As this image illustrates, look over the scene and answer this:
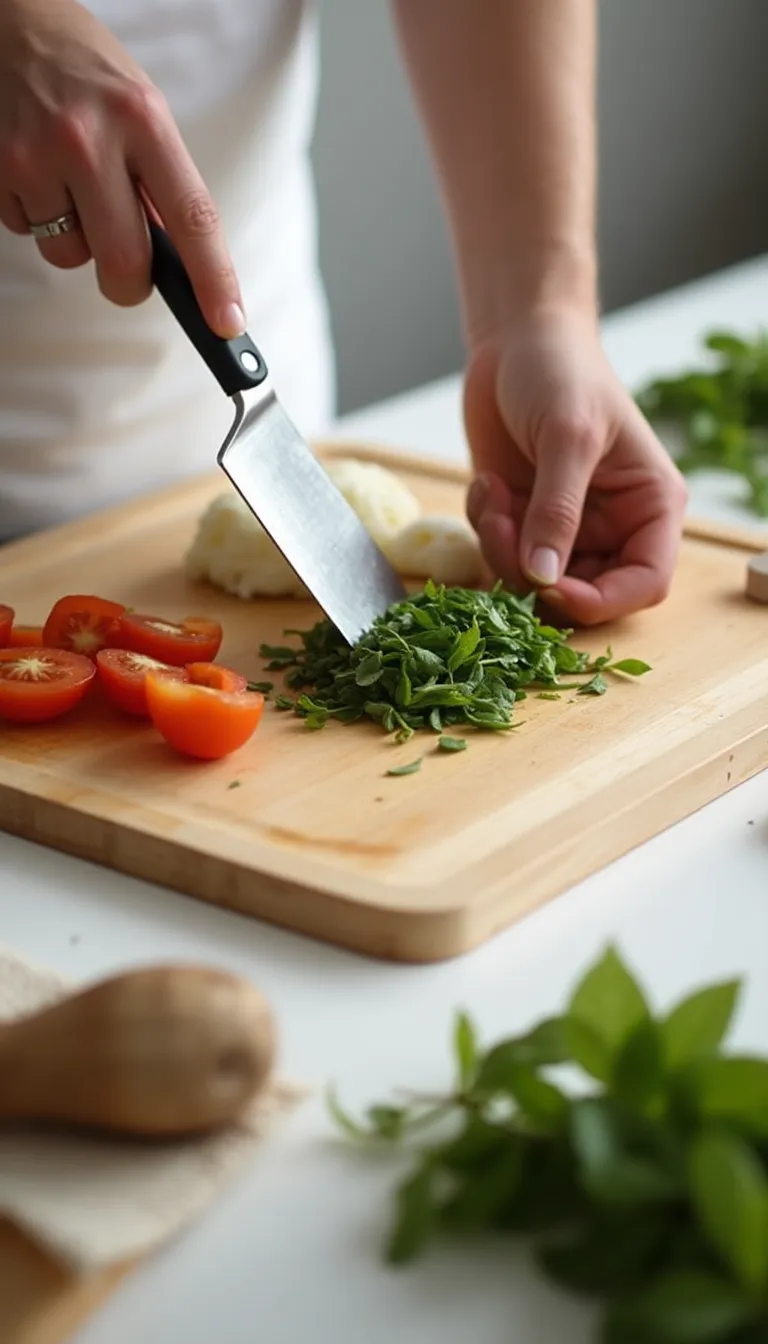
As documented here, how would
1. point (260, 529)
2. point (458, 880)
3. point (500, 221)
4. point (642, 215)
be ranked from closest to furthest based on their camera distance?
point (458, 880) → point (260, 529) → point (500, 221) → point (642, 215)

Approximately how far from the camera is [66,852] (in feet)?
4.14

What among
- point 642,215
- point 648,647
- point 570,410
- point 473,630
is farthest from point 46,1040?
point 642,215

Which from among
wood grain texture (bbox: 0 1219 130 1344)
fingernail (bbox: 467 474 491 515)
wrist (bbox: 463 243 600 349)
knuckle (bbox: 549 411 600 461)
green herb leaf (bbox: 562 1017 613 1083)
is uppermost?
wrist (bbox: 463 243 600 349)

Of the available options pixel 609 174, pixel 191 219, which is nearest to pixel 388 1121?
pixel 191 219

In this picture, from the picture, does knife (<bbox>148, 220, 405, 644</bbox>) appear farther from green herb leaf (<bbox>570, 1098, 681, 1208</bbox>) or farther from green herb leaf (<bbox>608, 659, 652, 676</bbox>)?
green herb leaf (<bbox>570, 1098, 681, 1208</bbox>)

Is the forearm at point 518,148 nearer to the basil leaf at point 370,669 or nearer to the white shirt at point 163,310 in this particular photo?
the white shirt at point 163,310

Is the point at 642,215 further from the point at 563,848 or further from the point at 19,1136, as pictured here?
the point at 19,1136

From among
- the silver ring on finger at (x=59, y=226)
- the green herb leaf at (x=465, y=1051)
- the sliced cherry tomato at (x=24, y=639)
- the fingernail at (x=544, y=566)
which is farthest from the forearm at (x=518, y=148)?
the green herb leaf at (x=465, y=1051)

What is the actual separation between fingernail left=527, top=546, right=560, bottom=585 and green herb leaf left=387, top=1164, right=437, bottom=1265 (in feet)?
2.78

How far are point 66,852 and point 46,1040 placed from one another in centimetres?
43

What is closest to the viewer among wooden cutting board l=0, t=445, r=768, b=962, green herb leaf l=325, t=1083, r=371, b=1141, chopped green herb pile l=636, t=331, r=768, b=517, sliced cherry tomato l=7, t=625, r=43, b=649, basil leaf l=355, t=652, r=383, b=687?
green herb leaf l=325, t=1083, r=371, b=1141

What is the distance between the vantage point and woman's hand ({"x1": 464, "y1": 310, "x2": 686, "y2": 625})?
1580 mm

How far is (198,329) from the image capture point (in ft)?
4.82

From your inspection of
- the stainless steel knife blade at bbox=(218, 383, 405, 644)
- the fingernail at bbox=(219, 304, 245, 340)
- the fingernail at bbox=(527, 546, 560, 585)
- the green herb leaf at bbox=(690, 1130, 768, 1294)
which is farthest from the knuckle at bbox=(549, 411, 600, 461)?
the green herb leaf at bbox=(690, 1130, 768, 1294)
